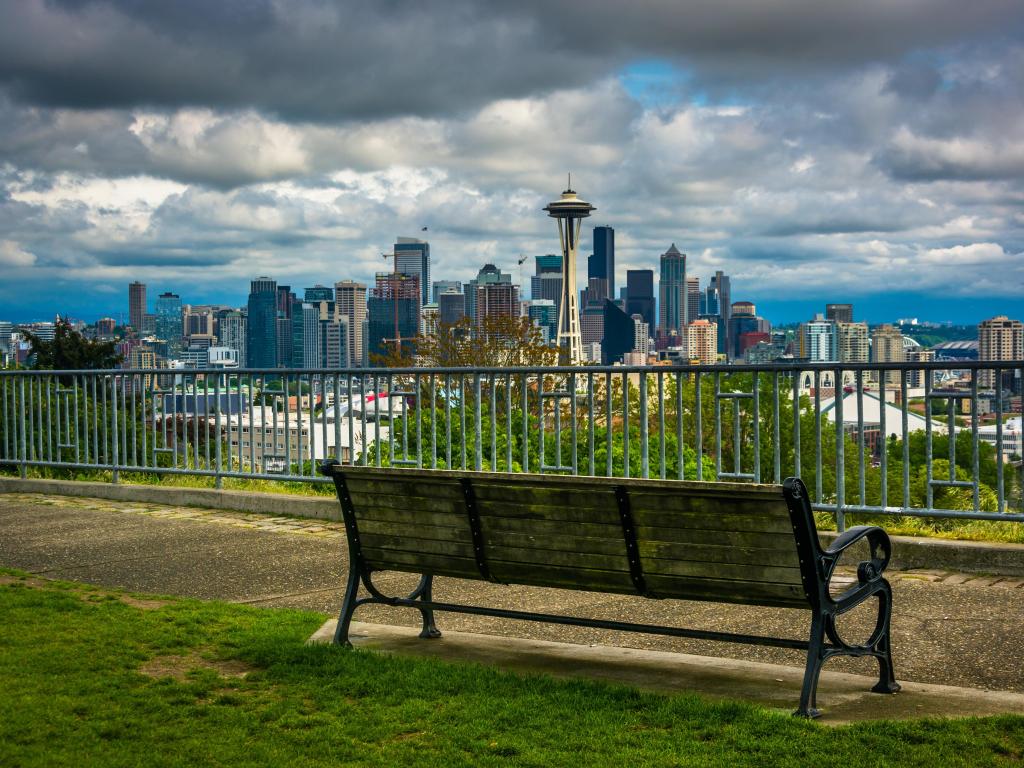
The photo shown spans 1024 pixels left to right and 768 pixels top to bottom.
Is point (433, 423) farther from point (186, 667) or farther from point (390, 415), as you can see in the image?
point (186, 667)

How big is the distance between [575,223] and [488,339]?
137510 millimetres

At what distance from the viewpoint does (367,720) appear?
5082 millimetres

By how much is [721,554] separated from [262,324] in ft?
567

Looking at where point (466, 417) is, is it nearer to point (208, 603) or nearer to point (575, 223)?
point (208, 603)

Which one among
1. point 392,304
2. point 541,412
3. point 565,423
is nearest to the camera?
point 541,412

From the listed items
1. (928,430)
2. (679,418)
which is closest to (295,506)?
(679,418)

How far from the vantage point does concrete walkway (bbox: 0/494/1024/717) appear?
636 cm

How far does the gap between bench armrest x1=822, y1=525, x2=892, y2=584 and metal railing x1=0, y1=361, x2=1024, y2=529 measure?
125 inches

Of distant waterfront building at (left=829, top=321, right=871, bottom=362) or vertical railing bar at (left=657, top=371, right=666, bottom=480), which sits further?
distant waterfront building at (left=829, top=321, right=871, bottom=362)

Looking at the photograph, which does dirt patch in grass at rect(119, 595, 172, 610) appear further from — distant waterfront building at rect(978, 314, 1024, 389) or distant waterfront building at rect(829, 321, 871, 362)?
distant waterfront building at rect(829, 321, 871, 362)

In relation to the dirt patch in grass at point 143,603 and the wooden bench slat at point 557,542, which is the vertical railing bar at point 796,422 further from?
the dirt patch in grass at point 143,603

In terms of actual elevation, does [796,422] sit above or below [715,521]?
above

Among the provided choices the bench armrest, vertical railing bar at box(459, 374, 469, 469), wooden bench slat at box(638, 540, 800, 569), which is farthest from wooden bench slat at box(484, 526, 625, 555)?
vertical railing bar at box(459, 374, 469, 469)

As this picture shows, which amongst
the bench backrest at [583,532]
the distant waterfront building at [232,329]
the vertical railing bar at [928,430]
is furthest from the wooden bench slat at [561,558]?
the distant waterfront building at [232,329]
